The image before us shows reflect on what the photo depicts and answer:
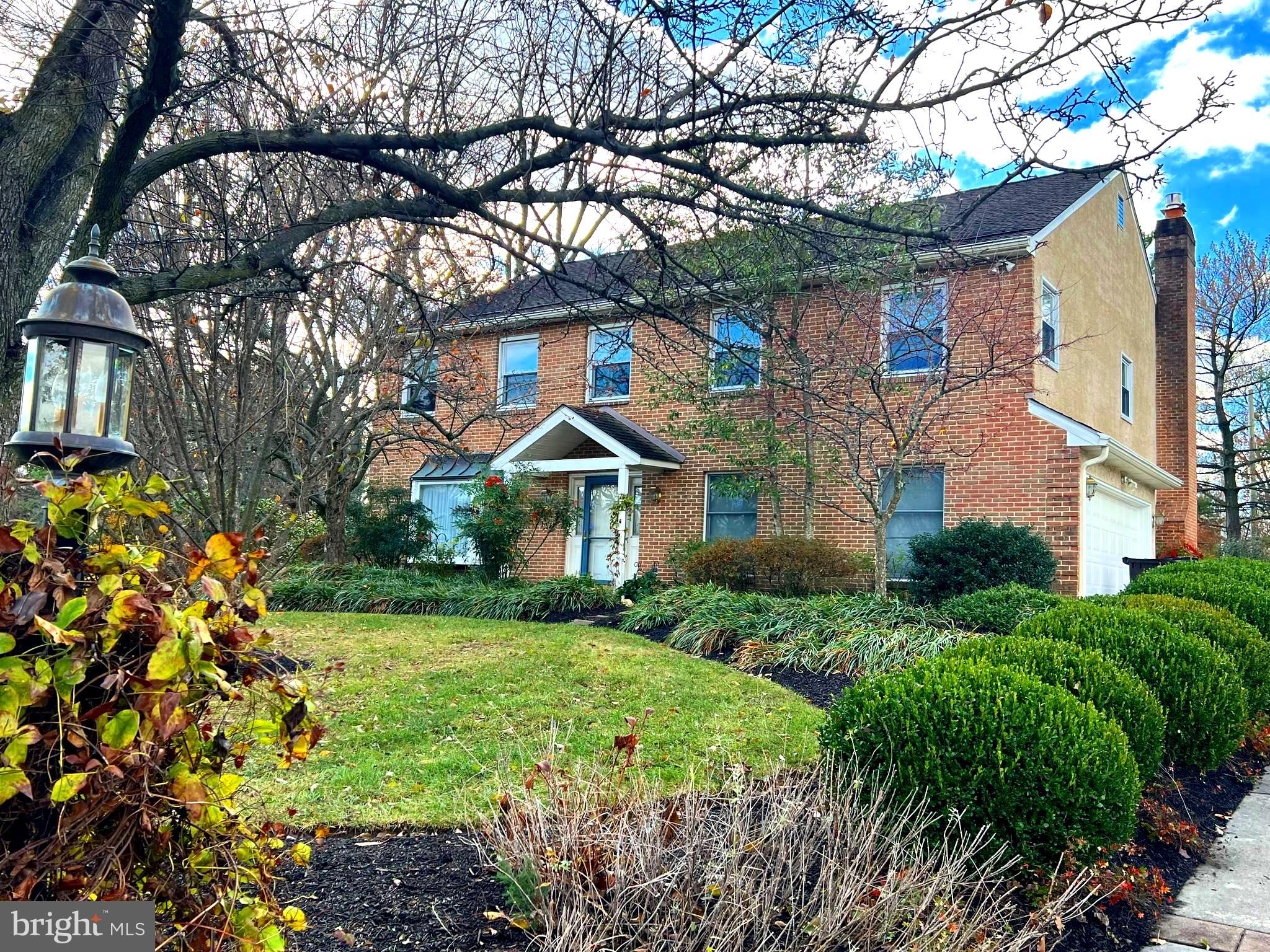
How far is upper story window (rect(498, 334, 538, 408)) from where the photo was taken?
57.5ft

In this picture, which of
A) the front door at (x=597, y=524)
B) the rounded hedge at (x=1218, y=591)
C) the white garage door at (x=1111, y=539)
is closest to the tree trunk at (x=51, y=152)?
the rounded hedge at (x=1218, y=591)

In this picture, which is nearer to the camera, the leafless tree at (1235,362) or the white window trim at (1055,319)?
the white window trim at (1055,319)

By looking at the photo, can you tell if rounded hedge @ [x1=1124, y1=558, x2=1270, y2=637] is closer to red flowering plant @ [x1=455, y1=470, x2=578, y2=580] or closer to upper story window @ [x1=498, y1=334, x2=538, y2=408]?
red flowering plant @ [x1=455, y1=470, x2=578, y2=580]

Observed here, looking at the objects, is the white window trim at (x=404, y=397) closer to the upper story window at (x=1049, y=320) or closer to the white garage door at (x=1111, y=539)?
the upper story window at (x=1049, y=320)

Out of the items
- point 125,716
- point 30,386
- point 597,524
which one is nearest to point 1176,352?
point 597,524

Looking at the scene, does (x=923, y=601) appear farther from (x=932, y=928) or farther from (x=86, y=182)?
(x=86, y=182)

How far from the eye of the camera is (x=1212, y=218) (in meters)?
21.9

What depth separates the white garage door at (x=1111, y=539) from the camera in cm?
1273

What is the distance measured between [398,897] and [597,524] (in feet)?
43.8

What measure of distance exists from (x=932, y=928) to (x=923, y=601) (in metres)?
8.96

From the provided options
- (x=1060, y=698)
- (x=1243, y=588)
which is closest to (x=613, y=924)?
(x=1060, y=698)

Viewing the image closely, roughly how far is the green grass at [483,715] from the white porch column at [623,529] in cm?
503

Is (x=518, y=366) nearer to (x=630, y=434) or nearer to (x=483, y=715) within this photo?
(x=630, y=434)

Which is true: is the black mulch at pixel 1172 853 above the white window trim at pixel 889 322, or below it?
below
